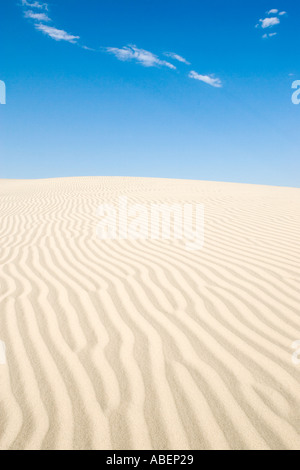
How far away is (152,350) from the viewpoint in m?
2.29

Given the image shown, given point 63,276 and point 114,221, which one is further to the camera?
point 114,221

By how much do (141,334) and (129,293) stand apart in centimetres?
80

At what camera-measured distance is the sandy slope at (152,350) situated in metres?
1.65

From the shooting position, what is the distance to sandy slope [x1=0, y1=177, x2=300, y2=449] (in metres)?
1.65

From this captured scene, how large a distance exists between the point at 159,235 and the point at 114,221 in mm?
1874

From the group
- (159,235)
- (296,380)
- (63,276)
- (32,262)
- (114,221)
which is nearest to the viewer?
(296,380)

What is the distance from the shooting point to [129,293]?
3.24 meters

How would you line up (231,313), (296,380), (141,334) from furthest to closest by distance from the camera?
(231,313)
(141,334)
(296,380)
